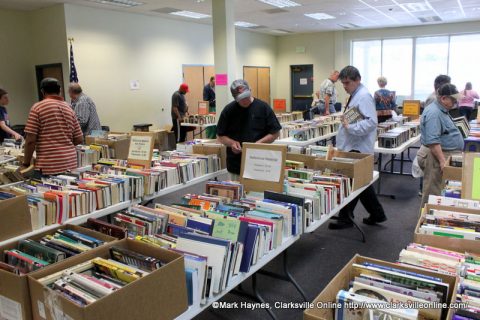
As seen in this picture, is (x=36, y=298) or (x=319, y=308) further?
(x=36, y=298)

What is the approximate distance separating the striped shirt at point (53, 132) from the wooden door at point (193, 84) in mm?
6946

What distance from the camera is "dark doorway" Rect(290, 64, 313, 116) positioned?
45.8 feet

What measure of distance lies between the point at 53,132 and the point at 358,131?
265 centimetres

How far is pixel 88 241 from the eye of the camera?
1.88m

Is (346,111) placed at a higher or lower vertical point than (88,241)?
higher

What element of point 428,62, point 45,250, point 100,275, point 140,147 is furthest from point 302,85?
point 100,275

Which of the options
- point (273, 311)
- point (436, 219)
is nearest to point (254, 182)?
point (273, 311)

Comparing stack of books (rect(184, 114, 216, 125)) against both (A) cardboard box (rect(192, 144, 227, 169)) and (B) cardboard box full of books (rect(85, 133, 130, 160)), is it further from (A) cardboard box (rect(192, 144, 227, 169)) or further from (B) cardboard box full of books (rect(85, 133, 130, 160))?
(A) cardboard box (rect(192, 144, 227, 169))

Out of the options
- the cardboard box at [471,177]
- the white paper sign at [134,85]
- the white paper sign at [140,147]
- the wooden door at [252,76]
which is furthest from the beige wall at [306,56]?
the cardboard box at [471,177]

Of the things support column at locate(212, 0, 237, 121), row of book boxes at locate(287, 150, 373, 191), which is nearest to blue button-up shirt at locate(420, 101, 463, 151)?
row of book boxes at locate(287, 150, 373, 191)

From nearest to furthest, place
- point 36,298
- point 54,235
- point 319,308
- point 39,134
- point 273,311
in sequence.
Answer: point 319,308 < point 36,298 < point 54,235 < point 273,311 < point 39,134

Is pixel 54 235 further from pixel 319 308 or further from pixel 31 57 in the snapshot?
pixel 31 57

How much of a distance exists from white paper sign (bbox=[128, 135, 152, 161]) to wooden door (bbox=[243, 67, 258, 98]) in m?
9.32

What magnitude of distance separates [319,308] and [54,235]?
1380 millimetres
